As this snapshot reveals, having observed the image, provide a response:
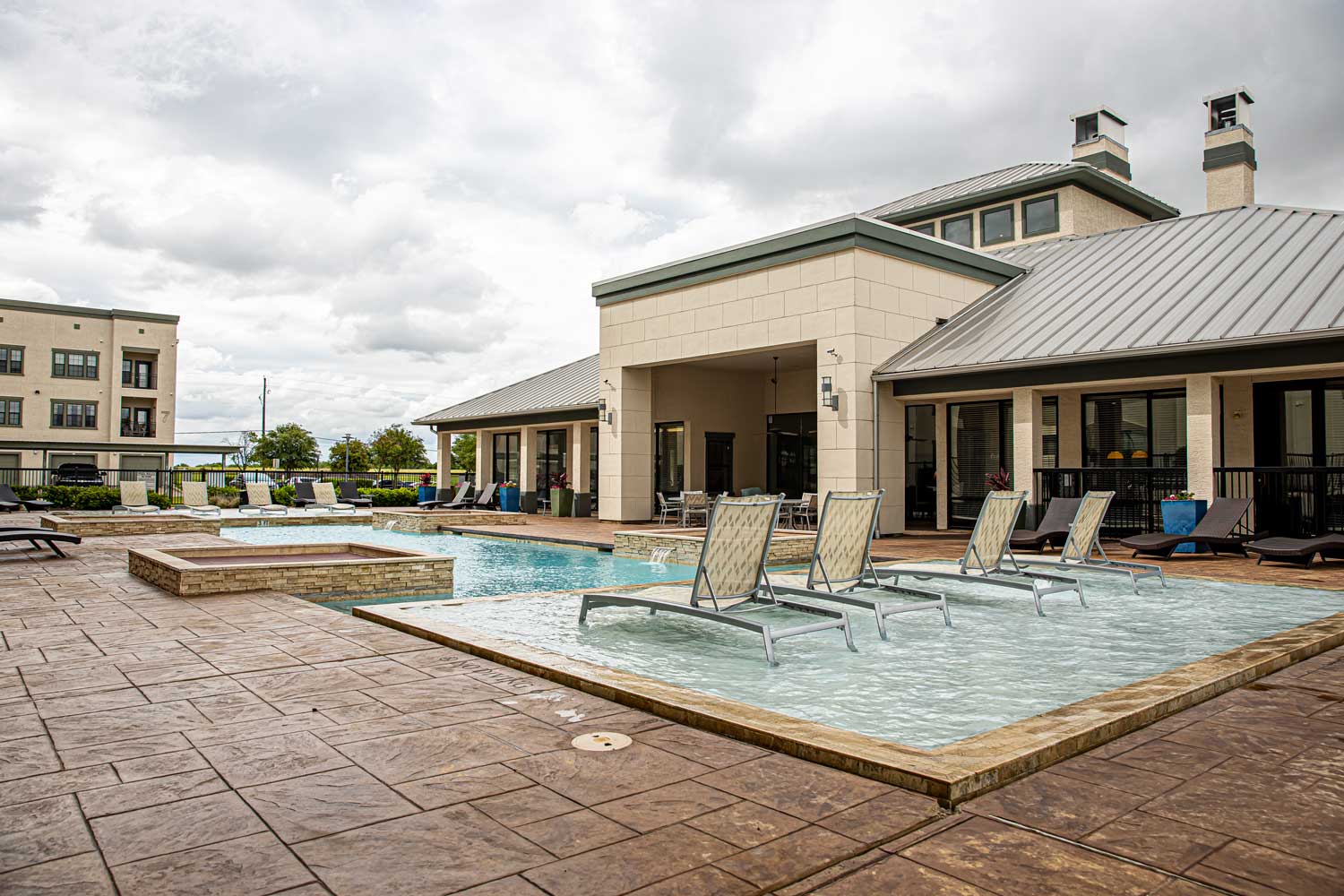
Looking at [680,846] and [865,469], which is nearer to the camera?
[680,846]

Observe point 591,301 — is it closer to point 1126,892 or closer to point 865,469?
point 865,469

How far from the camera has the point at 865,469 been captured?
1505cm

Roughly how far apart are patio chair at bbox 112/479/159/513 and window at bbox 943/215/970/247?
22.5m

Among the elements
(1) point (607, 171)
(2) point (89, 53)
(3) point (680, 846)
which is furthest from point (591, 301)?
(3) point (680, 846)

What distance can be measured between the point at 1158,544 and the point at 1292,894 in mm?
10212

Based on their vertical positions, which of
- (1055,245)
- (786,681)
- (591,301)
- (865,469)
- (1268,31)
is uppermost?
(1268,31)

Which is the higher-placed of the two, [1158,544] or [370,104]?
[370,104]

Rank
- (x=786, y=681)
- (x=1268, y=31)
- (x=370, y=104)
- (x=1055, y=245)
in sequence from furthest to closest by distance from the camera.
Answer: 1. (x=1055, y=245)
2. (x=1268, y=31)
3. (x=370, y=104)
4. (x=786, y=681)

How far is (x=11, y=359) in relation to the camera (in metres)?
40.2

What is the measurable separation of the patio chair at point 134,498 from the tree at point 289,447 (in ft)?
138

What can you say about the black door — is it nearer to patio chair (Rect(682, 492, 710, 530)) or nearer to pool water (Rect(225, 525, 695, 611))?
patio chair (Rect(682, 492, 710, 530))

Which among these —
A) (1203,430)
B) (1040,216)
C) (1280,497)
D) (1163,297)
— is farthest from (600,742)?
(1040,216)

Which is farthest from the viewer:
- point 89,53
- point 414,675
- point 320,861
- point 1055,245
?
point 1055,245

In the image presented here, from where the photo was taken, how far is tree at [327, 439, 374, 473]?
6419 cm
